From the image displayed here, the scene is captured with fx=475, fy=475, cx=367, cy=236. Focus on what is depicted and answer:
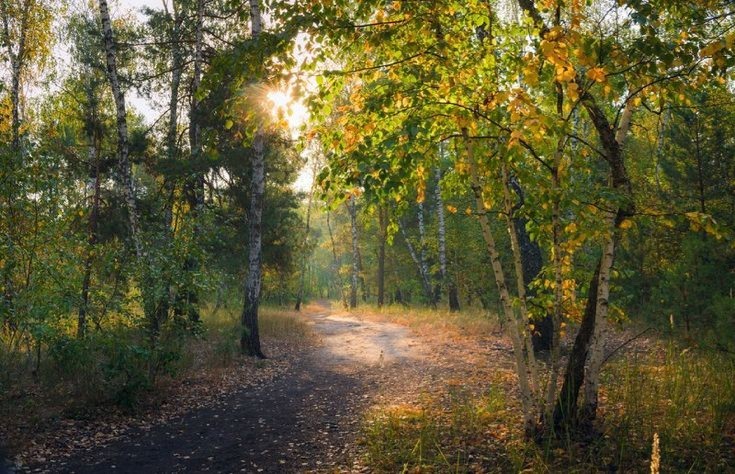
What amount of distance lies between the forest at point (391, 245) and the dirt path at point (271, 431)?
0.06 meters

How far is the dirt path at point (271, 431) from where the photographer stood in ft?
20.4

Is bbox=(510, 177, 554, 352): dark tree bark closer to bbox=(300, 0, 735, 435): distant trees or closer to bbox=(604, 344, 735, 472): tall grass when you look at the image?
bbox=(604, 344, 735, 472): tall grass

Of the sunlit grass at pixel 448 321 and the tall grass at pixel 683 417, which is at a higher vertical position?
the tall grass at pixel 683 417

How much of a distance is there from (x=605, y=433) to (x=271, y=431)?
16.4ft

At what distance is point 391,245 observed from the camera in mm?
7945

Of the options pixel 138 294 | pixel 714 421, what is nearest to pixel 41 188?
pixel 138 294

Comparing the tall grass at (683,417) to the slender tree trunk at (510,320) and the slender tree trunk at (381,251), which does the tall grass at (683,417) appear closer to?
the slender tree trunk at (510,320)

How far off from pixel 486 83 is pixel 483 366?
7.46m

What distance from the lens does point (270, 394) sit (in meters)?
10.1

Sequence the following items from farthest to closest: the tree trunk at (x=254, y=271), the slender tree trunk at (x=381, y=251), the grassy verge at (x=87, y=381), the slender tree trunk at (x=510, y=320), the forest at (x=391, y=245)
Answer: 1. the slender tree trunk at (x=381, y=251)
2. the tree trunk at (x=254, y=271)
3. the grassy verge at (x=87, y=381)
4. the slender tree trunk at (x=510, y=320)
5. the forest at (x=391, y=245)

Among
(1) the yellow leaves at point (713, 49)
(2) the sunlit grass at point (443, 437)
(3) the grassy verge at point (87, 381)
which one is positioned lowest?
(2) the sunlit grass at point (443, 437)

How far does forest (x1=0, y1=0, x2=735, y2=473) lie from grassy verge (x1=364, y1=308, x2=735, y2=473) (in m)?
0.04

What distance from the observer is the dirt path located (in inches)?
245

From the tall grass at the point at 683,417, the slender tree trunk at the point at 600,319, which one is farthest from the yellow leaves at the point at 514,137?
the tall grass at the point at 683,417
